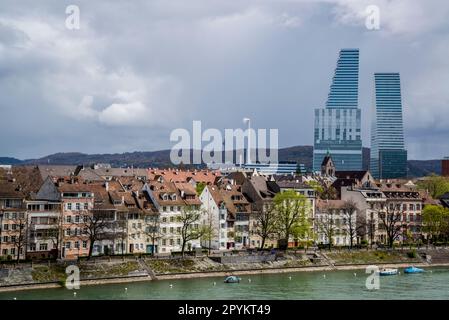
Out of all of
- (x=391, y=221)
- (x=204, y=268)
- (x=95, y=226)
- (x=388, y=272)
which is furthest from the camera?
(x=391, y=221)

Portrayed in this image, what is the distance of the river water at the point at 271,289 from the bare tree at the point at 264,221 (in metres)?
7.61

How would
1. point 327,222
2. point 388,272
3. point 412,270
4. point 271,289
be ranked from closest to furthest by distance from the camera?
point 271,289
point 388,272
point 412,270
point 327,222

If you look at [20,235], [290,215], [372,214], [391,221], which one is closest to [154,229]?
[20,235]

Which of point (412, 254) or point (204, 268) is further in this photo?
point (412, 254)

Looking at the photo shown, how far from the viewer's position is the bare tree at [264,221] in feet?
189

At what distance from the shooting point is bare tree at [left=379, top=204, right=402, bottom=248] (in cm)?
6512

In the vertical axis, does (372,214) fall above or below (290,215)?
below

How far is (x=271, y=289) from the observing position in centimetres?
4169

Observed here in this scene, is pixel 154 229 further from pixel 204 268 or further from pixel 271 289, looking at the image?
pixel 271 289

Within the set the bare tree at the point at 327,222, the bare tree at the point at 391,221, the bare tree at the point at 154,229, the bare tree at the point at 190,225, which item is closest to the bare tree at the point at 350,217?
the bare tree at the point at 327,222

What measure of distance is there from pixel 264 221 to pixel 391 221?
42.5 feet

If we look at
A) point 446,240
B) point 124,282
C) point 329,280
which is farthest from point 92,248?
point 446,240
